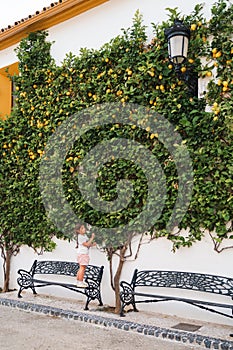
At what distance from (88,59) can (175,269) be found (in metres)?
3.71

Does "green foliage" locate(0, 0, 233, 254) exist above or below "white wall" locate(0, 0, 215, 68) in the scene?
below

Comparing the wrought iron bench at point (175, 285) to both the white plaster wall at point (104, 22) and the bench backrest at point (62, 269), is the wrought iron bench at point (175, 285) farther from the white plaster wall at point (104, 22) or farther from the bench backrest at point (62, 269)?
the white plaster wall at point (104, 22)

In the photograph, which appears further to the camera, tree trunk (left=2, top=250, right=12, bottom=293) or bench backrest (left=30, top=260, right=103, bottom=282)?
tree trunk (left=2, top=250, right=12, bottom=293)

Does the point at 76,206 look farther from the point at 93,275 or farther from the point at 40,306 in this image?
the point at 40,306

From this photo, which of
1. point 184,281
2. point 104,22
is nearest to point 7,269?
point 184,281

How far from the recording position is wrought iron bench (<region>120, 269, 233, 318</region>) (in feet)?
17.2

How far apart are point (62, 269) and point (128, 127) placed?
264 centimetres

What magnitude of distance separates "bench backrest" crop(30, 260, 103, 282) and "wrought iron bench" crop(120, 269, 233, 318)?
0.53 metres

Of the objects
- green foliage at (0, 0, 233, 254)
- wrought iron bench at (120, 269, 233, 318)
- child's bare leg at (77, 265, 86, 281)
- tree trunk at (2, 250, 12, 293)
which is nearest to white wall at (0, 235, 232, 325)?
wrought iron bench at (120, 269, 233, 318)

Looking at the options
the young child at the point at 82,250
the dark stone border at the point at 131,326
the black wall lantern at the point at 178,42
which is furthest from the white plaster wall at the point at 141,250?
the dark stone border at the point at 131,326

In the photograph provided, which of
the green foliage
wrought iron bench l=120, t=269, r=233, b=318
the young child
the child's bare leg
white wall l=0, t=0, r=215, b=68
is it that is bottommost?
wrought iron bench l=120, t=269, r=233, b=318

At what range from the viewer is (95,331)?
5.19 meters

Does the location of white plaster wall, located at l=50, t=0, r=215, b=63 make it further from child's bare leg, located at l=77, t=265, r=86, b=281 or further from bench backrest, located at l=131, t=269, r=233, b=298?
child's bare leg, located at l=77, t=265, r=86, b=281

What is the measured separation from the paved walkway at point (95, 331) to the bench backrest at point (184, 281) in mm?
441
